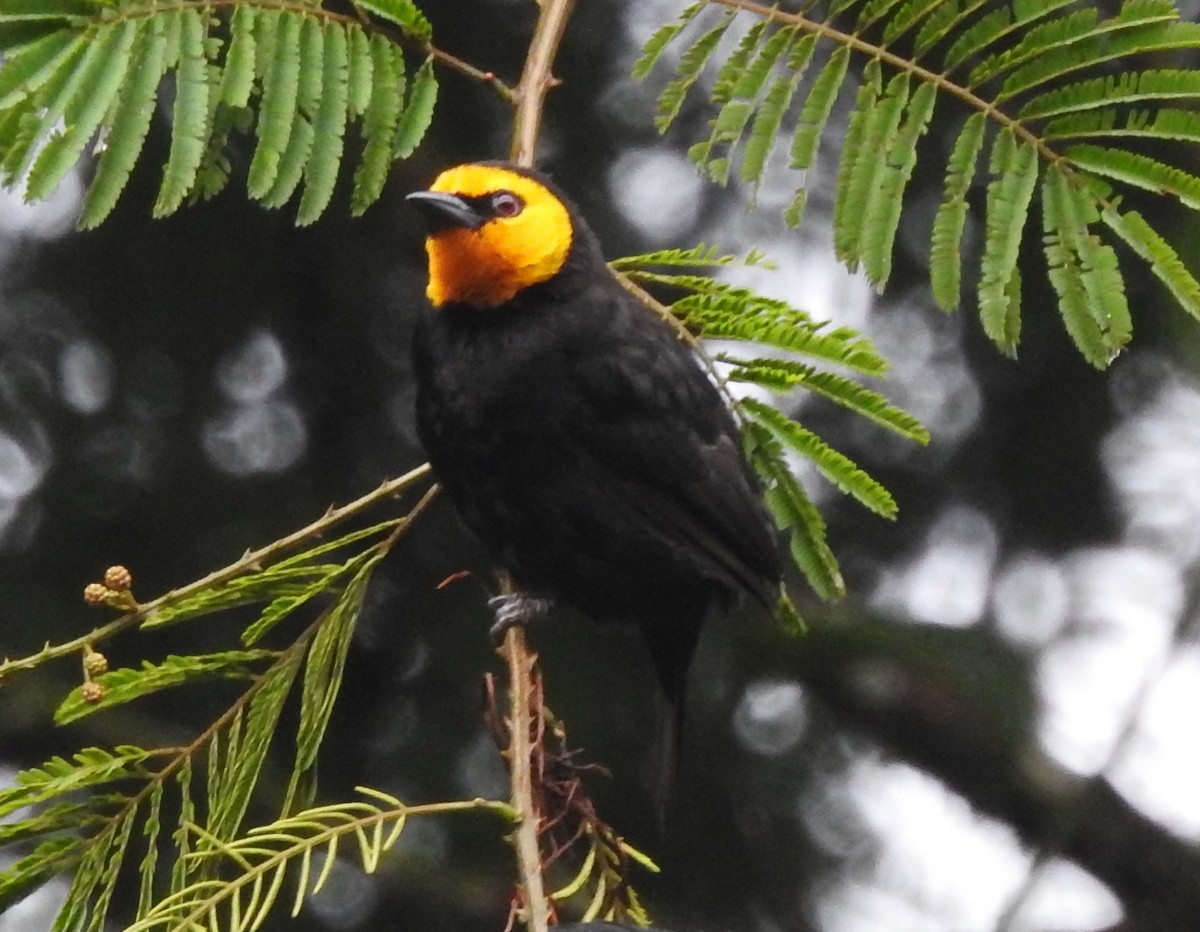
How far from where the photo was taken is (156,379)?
10.8ft

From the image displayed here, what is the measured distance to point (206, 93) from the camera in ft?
6.03

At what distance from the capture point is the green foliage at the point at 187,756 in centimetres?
175

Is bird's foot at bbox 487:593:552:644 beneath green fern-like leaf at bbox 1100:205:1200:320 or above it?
beneath

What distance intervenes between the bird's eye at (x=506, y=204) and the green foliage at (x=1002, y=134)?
1.16 ft

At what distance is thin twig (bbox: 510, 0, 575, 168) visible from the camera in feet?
6.93

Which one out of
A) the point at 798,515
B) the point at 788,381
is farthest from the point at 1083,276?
the point at 798,515

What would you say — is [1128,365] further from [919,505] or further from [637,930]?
[637,930]

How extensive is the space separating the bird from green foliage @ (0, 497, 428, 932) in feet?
1.03

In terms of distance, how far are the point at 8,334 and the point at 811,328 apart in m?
1.97

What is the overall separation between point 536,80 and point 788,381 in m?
0.52

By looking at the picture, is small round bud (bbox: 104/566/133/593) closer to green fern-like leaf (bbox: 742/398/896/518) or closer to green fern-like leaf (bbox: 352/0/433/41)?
green fern-like leaf (bbox: 352/0/433/41)

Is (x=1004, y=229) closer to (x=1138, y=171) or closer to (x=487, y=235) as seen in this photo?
(x=1138, y=171)

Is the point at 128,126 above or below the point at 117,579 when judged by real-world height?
above

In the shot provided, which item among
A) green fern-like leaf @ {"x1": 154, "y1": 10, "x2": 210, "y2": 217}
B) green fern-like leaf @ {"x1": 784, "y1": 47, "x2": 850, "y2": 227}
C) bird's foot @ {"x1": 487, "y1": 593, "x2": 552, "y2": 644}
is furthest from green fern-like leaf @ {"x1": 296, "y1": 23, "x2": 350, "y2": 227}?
bird's foot @ {"x1": 487, "y1": 593, "x2": 552, "y2": 644}
